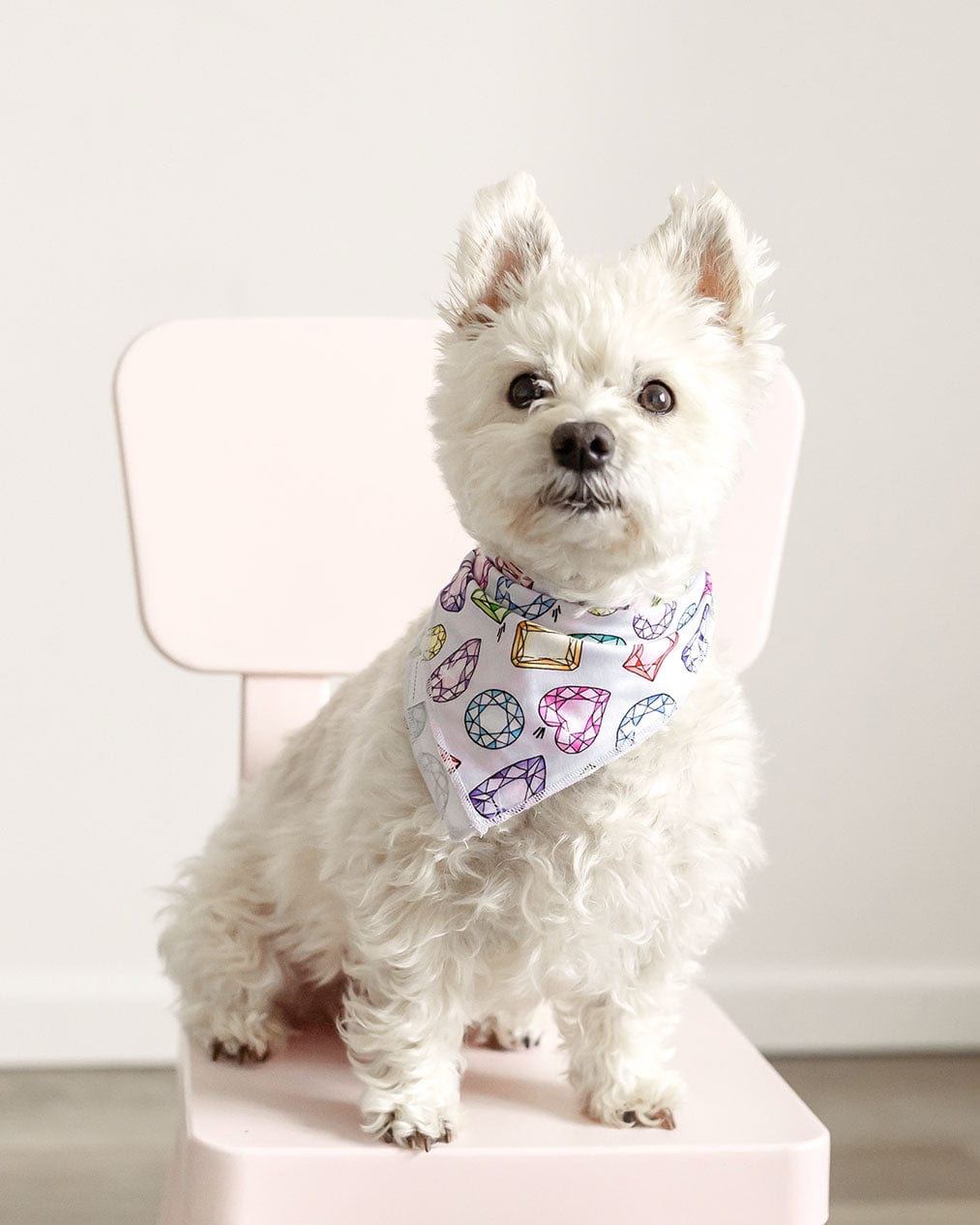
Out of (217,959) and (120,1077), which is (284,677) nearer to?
(217,959)

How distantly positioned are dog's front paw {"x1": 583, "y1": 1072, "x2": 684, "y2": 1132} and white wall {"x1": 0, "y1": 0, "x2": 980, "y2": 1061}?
1170 millimetres

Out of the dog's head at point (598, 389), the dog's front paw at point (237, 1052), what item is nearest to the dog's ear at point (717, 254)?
the dog's head at point (598, 389)

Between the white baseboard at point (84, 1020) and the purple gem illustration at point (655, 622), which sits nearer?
the purple gem illustration at point (655, 622)

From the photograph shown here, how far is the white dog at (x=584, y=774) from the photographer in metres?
1.01

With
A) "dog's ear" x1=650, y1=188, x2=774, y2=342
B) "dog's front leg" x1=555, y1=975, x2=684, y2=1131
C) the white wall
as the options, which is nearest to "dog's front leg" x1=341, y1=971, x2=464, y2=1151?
"dog's front leg" x1=555, y1=975, x2=684, y2=1131

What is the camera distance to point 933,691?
2.34 meters

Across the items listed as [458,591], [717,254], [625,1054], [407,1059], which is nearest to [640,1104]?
[625,1054]

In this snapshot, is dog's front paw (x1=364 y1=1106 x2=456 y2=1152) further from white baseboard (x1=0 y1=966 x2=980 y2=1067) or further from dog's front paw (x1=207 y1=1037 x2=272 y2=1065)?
white baseboard (x1=0 y1=966 x2=980 y2=1067)

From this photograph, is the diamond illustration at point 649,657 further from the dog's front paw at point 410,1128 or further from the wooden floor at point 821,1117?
the wooden floor at point 821,1117

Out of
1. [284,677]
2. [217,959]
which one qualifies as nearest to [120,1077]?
[284,677]

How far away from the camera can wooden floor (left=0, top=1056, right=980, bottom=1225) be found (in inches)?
75.6

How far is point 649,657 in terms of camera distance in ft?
3.53

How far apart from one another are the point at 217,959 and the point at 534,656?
40cm

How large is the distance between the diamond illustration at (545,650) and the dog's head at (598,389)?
0.04 metres
